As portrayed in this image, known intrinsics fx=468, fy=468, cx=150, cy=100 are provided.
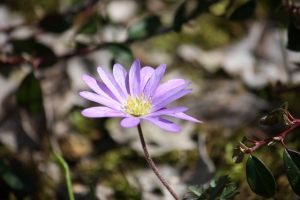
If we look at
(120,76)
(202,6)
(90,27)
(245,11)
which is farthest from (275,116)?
(90,27)

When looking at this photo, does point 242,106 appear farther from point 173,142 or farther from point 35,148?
point 35,148

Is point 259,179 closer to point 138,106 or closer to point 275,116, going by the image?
point 275,116

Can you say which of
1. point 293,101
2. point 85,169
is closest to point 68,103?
point 85,169

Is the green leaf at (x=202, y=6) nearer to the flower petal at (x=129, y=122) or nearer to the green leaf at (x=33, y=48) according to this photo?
the green leaf at (x=33, y=48)

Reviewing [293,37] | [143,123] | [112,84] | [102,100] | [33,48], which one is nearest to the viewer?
[102,100]

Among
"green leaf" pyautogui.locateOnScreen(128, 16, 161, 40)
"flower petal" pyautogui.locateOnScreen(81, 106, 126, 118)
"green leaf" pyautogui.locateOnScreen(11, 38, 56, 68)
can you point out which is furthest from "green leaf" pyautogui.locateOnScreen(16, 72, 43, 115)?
"flower petal" pyautogui.locateOnScreen(81, 106, 126, 118)
